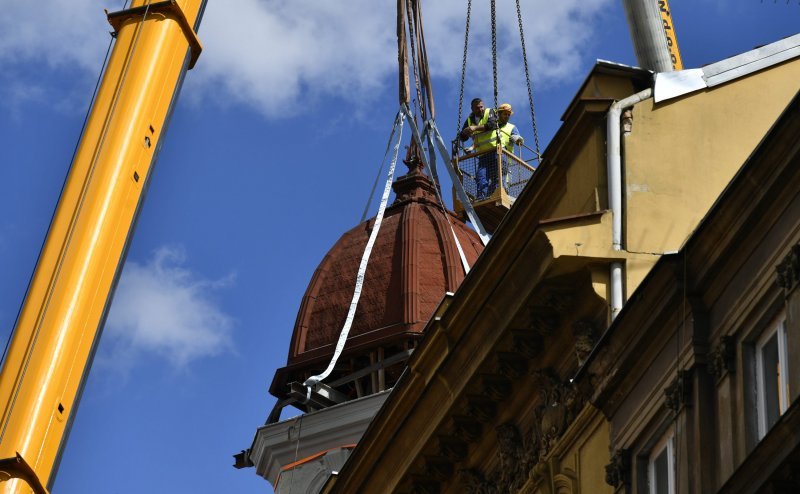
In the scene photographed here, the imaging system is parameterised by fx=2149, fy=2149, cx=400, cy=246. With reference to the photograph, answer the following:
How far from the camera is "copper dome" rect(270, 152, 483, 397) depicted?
4503 centimetres

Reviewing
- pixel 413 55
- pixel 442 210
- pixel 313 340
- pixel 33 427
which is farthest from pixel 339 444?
pixel 33 427

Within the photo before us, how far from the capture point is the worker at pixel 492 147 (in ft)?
145

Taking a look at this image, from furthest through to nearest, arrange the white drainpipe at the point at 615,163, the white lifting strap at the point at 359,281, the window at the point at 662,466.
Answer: the white lifting strap at the point at 359,281 → the white drainpipe at the point at 615,163 → the window at the point at 662,466

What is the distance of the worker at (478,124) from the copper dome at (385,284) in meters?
3.20

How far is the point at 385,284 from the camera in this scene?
152 feet

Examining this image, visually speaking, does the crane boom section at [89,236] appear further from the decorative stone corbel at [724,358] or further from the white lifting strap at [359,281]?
the white lifting strap at [359,281]

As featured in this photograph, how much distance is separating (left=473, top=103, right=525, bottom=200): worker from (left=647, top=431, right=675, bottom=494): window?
23490 millimetres

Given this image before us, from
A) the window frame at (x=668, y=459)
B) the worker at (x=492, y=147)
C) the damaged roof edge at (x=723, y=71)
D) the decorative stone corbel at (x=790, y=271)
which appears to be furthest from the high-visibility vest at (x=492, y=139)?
the decorative stone corbel at (x=790, y=271)

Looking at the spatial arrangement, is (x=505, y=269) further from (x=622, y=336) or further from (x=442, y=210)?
(x=442, y=210)

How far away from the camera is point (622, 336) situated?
21.0 metres

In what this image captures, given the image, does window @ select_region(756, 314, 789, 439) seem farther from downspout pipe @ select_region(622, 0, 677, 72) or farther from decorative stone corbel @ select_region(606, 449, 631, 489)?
downspout pipe @ select_region(622, 0, 677, 72)

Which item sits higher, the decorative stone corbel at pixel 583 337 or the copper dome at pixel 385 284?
the copper dome at pixel 385 284

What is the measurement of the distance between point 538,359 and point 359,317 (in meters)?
21.5

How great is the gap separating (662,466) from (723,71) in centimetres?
632
